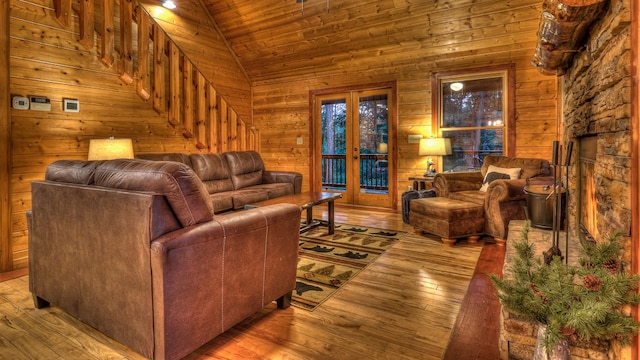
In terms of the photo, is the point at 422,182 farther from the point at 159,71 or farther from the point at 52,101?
the point at 52,101

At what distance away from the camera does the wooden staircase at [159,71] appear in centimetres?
366

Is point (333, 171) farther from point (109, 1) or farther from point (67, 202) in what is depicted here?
point (67, 202)

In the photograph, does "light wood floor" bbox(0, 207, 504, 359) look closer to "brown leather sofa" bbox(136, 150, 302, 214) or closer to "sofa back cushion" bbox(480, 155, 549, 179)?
"sofa back cushion" bbox(480, 155, 549, 179)

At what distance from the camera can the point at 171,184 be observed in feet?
5.17

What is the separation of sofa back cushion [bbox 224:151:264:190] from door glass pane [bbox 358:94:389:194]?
1.83 metres

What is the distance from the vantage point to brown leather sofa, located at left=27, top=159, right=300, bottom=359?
A: 1532 mm

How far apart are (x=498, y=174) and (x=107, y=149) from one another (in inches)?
169

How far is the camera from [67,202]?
190 cm

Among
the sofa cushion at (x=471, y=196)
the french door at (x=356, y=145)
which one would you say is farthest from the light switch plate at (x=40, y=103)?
the sofa cushion at (x=471, y=196)

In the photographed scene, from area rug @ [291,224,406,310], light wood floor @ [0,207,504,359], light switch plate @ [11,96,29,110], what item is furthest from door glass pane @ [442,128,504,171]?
light switch plate @ [11,96,29,110]

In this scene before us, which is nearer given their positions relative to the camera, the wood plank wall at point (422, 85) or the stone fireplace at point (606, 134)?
the stone fireplace at point (606, 134)

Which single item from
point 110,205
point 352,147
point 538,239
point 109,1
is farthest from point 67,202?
point 352,147

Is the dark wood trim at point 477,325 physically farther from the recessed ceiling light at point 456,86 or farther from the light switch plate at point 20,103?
the light switch plate at point 20,103

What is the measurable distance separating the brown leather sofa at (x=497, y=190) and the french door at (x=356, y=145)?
58.4 inches
